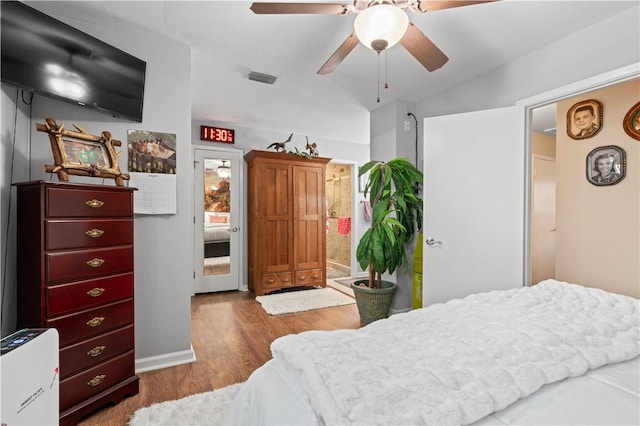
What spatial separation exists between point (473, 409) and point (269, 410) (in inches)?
21.0

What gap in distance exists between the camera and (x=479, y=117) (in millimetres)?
2613

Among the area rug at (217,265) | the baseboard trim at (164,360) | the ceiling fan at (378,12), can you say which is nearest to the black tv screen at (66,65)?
the ceiling fan at (378,12)

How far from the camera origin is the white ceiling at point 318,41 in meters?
1.93

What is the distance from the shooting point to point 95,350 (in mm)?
1680

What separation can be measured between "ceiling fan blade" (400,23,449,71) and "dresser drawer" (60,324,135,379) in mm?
2403

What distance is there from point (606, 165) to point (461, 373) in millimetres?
3325

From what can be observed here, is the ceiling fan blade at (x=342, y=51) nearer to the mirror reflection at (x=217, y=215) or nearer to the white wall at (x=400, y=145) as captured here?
the white wall at (x=400, y=145)

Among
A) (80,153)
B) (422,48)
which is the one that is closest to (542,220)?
(422,48)

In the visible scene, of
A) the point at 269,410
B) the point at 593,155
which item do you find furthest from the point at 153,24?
the point at 593,155

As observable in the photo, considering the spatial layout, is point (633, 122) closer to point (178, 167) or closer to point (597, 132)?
point (597, 132)

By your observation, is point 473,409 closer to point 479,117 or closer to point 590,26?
point 479,117

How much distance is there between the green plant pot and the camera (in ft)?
10.2

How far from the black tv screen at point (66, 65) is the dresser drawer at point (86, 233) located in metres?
0.75

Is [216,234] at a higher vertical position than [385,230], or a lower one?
lower
